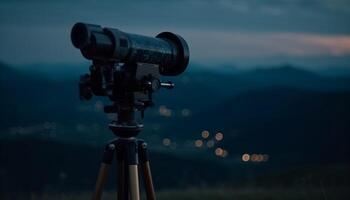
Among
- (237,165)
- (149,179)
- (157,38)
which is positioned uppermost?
(157,38)

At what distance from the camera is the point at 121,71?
3.88 meters

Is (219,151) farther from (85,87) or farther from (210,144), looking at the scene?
(85,87)

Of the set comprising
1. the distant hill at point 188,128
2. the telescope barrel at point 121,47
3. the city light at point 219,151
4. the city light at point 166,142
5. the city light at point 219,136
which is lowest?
the city light at point 219,151

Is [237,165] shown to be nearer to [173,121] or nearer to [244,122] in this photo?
[244,122]

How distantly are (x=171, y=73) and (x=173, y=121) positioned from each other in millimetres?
133857

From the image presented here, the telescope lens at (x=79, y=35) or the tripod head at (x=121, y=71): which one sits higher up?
the telescope lens at (x=79, y=35)

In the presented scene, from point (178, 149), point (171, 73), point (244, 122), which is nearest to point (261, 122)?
point (244, 122)

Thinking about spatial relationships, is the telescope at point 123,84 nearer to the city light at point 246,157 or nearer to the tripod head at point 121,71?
the tripod head at point 121,71

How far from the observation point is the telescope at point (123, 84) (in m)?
Answer: 3.71

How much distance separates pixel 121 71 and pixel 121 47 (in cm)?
20

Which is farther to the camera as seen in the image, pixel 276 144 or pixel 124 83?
pixel 276 144

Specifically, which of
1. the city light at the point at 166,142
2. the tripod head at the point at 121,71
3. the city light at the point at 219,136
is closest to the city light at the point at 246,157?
the city light at the point at 219,136

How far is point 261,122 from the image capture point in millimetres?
108750

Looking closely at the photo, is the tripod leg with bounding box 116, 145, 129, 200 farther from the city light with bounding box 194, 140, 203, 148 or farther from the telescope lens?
the city light with bounding box 194, 140, 203, 148
